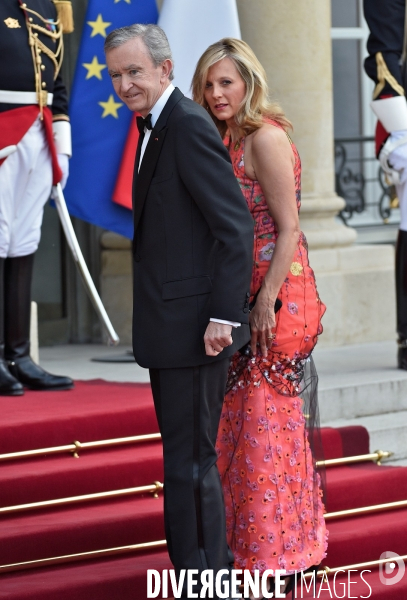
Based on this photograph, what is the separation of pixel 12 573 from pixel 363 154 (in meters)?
5.34

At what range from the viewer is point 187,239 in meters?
3.24

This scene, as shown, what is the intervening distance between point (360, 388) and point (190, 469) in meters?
2.41

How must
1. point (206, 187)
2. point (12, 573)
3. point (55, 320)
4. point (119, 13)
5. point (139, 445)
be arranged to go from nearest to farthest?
point (206, 187), point (12, 573), point (139, 445), point (119, 13), point (55, 320)

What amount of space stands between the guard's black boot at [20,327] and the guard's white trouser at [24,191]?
6 cm

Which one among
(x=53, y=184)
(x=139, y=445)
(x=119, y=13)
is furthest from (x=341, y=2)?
(x=139, y=445)

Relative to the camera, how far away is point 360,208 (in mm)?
8422

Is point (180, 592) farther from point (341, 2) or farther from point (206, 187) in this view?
point (341, 2)

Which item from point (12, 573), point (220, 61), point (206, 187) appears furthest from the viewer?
point (12, 573)

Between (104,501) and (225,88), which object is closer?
(225,88)

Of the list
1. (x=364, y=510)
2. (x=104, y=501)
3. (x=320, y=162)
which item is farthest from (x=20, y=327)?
(x=320, y=162)

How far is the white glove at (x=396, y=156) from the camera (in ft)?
18.9

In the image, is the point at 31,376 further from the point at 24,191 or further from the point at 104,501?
the point at 104,501

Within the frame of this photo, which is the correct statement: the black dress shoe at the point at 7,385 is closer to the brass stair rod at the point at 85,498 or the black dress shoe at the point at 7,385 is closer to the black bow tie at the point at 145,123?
the brass stair rod at the point at 85,498

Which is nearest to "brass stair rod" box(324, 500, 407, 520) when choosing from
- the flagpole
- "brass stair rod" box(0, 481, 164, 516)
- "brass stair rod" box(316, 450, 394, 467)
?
"brass stair rod" box(316, 450, 394, 467)
